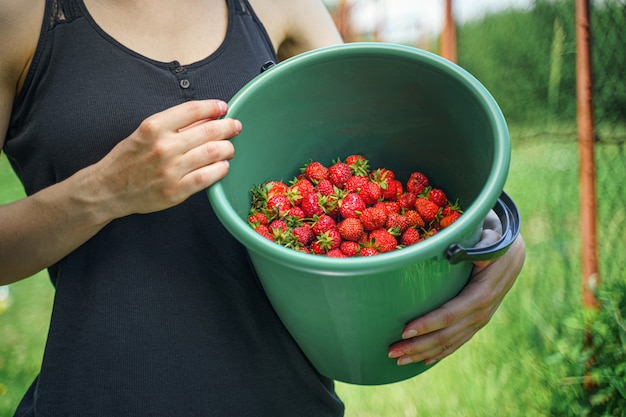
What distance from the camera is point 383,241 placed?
1.04 meters

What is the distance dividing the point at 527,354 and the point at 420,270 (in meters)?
1.65

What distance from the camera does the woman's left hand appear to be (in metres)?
0.86

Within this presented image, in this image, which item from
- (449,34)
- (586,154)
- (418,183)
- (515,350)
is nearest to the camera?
(418,183)

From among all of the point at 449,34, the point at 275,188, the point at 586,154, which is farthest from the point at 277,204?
the point at 449,34

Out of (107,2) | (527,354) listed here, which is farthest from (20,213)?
(527,354)

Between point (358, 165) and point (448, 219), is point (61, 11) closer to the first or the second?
point (358, 165)

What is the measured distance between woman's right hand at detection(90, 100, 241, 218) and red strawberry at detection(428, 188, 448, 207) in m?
0.43

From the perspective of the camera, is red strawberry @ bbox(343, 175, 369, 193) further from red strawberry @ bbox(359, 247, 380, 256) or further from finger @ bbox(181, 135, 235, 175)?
finger @ bbox(181, 135, 235, 175)

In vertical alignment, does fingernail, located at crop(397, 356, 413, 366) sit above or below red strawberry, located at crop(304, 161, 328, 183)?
below

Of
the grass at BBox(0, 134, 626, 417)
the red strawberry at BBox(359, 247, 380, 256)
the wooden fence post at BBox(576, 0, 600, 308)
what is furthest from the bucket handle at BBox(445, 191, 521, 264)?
the grass at BBox(0, 134, 626, 417)

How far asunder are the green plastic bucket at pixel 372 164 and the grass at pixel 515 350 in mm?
1326

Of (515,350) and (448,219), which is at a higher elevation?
(448,219)

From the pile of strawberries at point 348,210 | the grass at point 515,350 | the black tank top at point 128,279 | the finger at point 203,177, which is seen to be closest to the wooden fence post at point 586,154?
the grass at point 515,350

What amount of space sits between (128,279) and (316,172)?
390 mm
